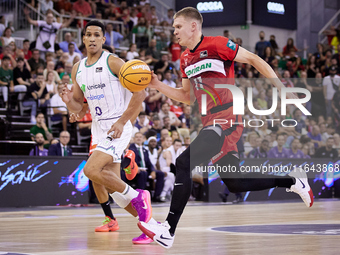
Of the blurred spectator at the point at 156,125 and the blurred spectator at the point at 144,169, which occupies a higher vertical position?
the blurred spectator at the point at 156,125

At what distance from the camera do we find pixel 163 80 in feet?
61.9

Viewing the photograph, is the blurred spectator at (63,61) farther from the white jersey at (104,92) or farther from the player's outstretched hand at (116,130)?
the player's outstretched hand at (116,130)

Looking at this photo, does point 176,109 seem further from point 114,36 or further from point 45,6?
point 45,6

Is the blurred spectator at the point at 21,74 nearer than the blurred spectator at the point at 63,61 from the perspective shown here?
Result: Yes

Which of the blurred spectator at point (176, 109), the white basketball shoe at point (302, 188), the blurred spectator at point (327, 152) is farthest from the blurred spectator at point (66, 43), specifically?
the white basketball shoe at point (302, 188)

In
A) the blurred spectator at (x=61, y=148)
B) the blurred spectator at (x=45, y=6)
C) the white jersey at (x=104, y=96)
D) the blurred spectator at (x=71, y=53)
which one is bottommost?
the blurred spectator at (x=61, y=148)

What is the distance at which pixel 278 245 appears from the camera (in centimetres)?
548

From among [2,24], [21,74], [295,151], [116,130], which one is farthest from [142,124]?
[116,130]

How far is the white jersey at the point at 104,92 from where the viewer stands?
6785 mm

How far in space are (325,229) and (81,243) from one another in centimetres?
317

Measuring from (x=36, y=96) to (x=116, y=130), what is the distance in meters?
8.70

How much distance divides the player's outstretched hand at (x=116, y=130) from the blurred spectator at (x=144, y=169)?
753 centimetres

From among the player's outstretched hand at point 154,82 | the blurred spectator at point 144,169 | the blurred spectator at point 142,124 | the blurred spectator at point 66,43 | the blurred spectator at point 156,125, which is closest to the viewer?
the player's outstretched hand at point 154,82

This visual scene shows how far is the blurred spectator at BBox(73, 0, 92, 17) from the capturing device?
1996 centimetres
